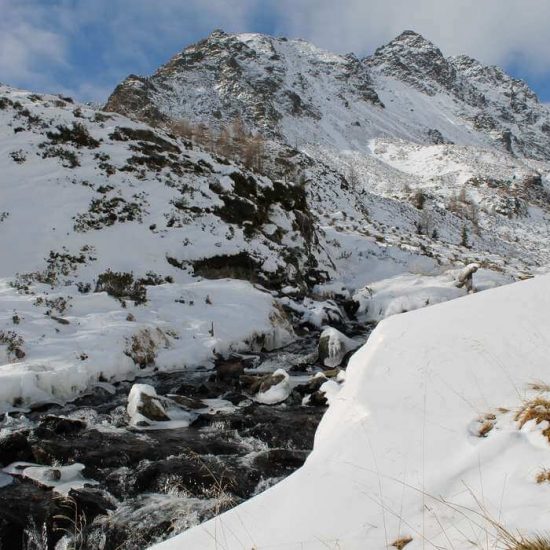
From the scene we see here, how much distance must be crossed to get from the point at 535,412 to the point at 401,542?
1.59 m

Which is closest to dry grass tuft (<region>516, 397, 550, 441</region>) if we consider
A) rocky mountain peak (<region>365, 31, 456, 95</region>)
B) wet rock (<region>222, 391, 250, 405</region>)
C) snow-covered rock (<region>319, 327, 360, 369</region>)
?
wet rock (<region>222, 391, 250, 405</region>)

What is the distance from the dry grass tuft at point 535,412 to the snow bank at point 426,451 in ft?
0.17

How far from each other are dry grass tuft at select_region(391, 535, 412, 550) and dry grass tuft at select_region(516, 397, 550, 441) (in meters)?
1.37

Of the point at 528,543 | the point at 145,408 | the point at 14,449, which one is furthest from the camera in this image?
the point at 145,408

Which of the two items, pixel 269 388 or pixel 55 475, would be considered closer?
pixel 55 475

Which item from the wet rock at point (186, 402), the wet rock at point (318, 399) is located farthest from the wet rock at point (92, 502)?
the wet rock at point (318, 399)

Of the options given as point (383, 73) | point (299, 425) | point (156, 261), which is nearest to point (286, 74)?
point (383, 73)

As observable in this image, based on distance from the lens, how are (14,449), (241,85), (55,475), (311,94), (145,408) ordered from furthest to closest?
1. (311,94)
2. (241,85)
3. (145,408)
4. (14,449)
5. (55,475)

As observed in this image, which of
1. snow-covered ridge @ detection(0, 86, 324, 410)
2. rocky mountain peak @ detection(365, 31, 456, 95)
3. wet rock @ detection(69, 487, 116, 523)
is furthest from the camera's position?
rocky mountain peak @ detection(365, 31, 456, 95)

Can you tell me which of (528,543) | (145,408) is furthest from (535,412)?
(145,408)

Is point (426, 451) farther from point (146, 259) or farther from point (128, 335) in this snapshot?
point (146, 259)

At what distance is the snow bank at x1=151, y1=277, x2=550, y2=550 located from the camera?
278 centimetres

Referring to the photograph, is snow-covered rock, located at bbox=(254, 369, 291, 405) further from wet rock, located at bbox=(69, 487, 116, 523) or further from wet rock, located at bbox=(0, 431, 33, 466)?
wet rock, located at bbox=(0, 431, 33, 466)

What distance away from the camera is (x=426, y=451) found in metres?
3.55
